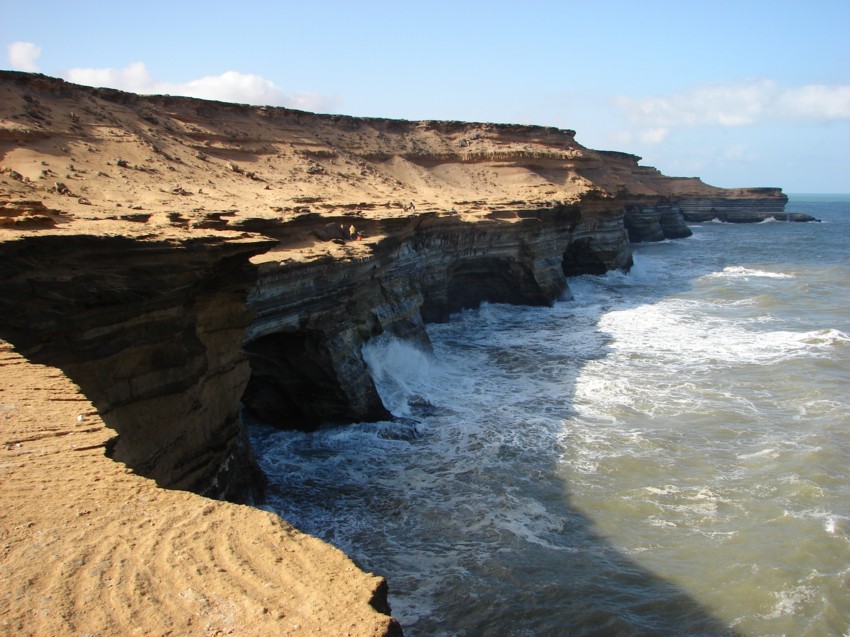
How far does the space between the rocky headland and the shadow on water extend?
3.58 feet

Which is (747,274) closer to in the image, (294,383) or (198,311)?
(294,383)

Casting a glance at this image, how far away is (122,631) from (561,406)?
12419 mm

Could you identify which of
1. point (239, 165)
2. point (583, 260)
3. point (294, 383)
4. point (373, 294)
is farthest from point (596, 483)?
point (583, 260)

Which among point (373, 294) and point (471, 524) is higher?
point (373, 294)

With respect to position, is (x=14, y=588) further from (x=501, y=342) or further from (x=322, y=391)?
(x=501, y=342)

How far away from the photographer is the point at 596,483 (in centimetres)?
1132

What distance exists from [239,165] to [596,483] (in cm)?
1760

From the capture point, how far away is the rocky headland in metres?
3.71

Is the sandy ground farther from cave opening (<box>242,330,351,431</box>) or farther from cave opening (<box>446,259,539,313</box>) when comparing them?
cave opening (<box>446,259,539,313</box>)

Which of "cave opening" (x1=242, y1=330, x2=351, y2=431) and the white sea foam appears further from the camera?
the white sea foam

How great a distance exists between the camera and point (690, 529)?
993 cm

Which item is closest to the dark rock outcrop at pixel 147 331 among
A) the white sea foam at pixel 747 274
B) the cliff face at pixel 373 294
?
the cliff face at pixel 373 294

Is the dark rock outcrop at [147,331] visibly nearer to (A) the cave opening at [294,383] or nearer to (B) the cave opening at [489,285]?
(A) the cave opening at [294,383]

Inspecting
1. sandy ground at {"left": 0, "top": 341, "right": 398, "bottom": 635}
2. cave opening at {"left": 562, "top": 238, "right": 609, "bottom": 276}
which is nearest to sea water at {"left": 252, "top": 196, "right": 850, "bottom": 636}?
sandy ground at {"left": 0, "top": 341, "right": 398, "bottom": 635}
